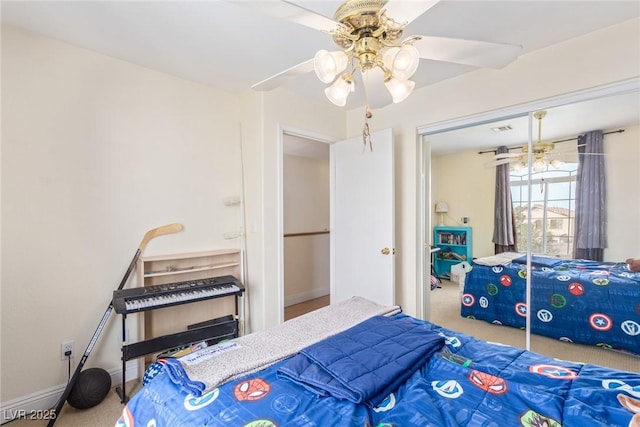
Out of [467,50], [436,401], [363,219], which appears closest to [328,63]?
[467,50]

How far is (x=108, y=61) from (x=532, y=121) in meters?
3.20

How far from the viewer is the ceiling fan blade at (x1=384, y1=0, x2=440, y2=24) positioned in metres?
1.05

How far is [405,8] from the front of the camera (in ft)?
3.57

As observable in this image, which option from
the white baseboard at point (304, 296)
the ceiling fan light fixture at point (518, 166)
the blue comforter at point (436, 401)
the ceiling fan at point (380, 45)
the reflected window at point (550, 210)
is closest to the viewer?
the blue comforter at point (436, 401)

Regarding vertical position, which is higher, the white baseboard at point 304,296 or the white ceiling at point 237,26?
the white ceiling at point 237,26

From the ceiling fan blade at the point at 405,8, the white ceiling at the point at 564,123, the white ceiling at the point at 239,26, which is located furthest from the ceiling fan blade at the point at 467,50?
the white ceiling at the point at 564,123

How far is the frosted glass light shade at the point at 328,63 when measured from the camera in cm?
125

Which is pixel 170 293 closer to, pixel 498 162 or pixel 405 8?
pixel 405 8

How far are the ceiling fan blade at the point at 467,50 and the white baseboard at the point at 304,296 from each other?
3582 millimetres

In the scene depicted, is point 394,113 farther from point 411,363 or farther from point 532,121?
point 411,363

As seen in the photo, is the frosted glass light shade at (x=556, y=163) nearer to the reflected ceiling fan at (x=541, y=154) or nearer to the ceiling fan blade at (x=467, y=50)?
the reflected ceiling fan at (x=541, y=154)

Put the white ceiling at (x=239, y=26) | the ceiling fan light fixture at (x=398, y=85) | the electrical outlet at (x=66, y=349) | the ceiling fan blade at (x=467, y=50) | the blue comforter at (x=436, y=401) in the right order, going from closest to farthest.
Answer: the blue comforter at (x=436, y=401)
the ceiling fan blade at (x=467, y=50)
the ceiling fan light fixture at (x=398, y=85)
the white ceiling at (x=239, y=26)
the electrical outlet at (x=66, y=349)

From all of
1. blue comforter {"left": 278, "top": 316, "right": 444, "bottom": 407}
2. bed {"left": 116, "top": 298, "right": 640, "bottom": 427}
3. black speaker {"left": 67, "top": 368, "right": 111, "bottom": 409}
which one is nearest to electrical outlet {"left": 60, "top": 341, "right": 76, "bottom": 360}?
black speaker {"left": 67, "top": 368, "right": 111, "bottom": 409}

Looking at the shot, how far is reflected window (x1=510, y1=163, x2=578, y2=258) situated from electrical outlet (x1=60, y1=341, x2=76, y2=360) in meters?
3.40
